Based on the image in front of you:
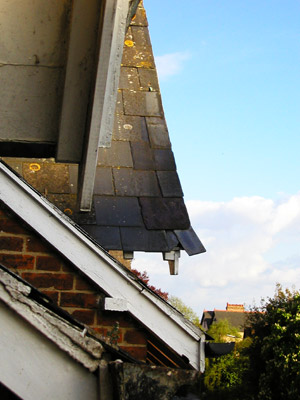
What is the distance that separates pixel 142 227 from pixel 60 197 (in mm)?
796

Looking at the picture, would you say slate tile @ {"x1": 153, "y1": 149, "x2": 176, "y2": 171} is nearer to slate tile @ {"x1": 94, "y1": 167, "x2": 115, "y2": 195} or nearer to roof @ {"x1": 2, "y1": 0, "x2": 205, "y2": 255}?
roof @ {"x1": 2, "y1": 0, "x2": 205, "y2": 255}

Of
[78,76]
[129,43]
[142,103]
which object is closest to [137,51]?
[129,43]

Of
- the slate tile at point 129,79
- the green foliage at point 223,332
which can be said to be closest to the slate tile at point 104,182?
the slate tile at point 129,79

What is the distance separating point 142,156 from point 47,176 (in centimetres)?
99

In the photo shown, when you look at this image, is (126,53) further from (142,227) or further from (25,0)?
(25,0)

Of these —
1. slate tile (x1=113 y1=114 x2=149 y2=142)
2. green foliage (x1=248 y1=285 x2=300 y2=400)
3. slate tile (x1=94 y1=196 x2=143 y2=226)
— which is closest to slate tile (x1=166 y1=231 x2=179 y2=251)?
slate tile (x1=94 y1=196 x2=143 y2=226)

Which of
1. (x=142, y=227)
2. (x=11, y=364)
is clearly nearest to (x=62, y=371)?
(x=11, y=364)

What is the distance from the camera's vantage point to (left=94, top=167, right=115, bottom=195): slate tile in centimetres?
628

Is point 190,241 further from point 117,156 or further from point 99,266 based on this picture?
point 99,266

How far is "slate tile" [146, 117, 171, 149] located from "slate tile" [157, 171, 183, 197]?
375mm

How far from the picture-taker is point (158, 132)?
22.6 ft

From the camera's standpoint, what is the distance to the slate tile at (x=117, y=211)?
610 cm

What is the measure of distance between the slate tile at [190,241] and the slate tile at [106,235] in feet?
1.87

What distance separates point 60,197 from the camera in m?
6.14
